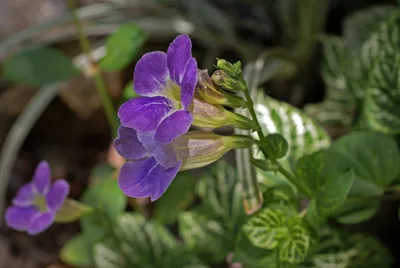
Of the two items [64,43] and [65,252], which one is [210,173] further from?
[64,43]

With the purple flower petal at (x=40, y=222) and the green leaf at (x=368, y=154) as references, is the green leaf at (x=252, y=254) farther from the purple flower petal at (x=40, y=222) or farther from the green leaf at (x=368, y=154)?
the purple flower petal at (x=40, y=222)

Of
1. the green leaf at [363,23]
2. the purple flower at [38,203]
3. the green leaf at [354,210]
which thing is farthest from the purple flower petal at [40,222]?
the green leaf at [363,23]

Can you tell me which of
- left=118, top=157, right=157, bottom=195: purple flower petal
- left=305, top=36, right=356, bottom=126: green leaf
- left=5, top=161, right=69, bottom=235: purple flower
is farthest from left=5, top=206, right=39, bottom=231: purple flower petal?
left=305, top=36, right=356, bottom=126: green leaf

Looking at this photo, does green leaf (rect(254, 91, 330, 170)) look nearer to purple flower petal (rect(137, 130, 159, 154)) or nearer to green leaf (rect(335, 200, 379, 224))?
green leaf (rect(335, 200, 379, 224))

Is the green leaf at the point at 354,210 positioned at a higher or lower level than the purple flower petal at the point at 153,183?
lower

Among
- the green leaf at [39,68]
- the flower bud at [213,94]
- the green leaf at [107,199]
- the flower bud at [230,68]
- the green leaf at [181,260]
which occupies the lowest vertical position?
the green leaf at [181,260]

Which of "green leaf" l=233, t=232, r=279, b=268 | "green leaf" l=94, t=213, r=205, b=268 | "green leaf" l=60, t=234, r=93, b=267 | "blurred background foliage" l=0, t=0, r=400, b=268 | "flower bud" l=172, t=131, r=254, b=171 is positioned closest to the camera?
"flower bud" l=172, t=131, r=254, b=171
